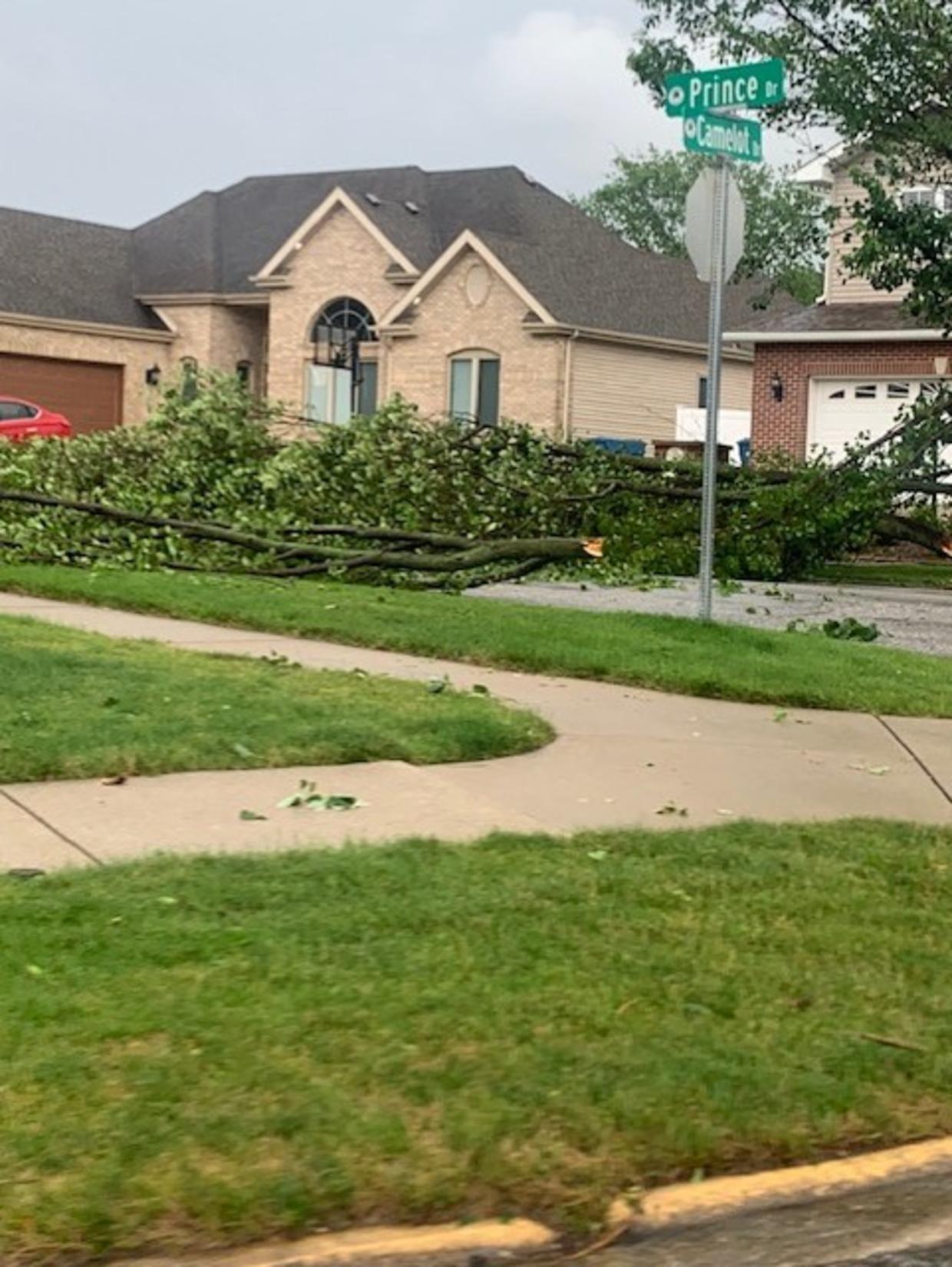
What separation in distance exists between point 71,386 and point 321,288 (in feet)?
20.4

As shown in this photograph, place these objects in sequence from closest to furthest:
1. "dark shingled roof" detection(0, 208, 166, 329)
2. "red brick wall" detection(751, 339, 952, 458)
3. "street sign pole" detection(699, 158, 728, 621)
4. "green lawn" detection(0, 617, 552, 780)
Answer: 1. "green lawn" detection(0, 617, 552, 780)
2. "street sign pole" detection(699, 158, 728, 621)
3. "red brick wall" detection(751, 339, 952, 458)
4. "dark shingled roof" detection(0, 208, 166, 329)

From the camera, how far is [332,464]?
15.0 metres

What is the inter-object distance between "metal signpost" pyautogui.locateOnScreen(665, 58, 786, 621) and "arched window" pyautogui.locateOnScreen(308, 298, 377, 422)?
26449mm

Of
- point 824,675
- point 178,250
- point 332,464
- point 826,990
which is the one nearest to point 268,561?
point 332,464

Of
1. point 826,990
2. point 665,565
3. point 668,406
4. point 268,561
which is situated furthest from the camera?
point 668,406

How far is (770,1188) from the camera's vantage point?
3.45 m

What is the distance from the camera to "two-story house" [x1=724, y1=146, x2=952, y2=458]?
2580 cm

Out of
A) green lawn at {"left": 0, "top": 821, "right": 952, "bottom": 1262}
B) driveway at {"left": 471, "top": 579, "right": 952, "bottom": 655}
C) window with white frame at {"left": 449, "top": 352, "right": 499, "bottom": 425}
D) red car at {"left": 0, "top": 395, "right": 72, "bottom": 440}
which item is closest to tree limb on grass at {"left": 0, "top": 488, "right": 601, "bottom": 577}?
driveway at {"left": 471, "top": 579, "right": 952, "bottom": 655}

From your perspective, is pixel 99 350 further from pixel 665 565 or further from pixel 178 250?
pixel 665 565

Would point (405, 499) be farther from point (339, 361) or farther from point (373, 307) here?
point (339, 361)

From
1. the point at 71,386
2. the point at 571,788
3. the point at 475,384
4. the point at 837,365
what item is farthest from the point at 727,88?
the point at 71,386

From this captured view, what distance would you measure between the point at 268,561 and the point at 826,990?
9.51 m

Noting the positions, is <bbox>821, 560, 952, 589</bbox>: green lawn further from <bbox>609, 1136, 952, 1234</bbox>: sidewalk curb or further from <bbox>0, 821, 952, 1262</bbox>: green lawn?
<bbox>609, 1136, 952, 1234</bbox>: sidewalk curb

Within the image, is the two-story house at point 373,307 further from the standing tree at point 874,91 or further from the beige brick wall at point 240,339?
the standing tree at point 874,91
